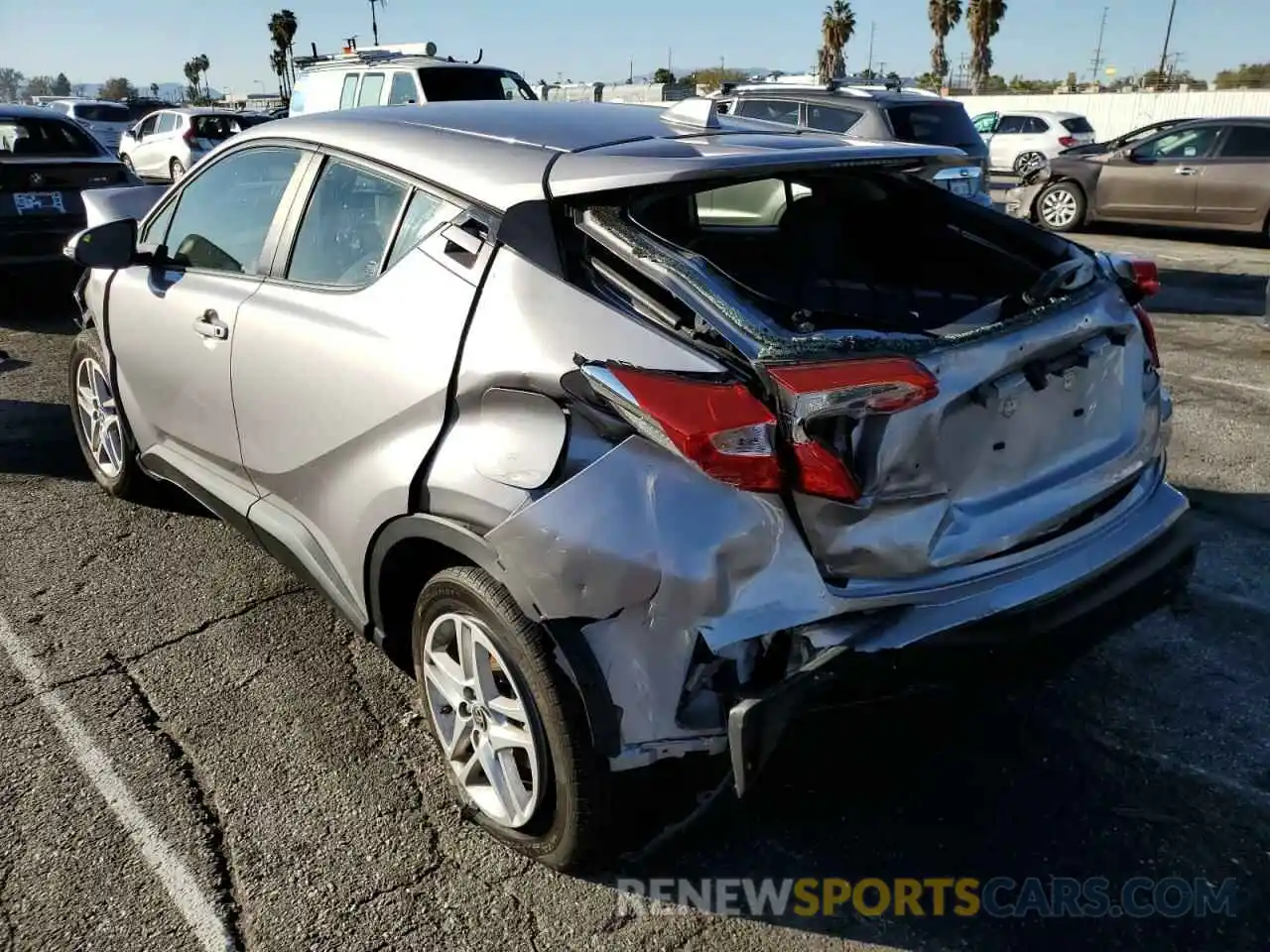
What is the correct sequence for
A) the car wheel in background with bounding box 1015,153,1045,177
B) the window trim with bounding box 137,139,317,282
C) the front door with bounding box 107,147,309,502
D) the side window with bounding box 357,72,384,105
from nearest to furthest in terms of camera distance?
the window trim with bounding box 137,139,317,282, the front door with bounding box 107,147,309,502, the side window with bounding box 357,72,384,105, the car wheel in background with bounding box 1015,153,1045,177

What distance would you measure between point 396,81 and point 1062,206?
9380mm

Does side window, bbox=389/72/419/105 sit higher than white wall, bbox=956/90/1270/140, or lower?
Answer: higher

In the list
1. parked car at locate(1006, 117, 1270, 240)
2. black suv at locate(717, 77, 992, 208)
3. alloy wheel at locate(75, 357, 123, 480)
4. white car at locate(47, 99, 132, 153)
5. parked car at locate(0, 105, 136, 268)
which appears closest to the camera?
alloy wheel at locate(75, 357, 123, 480)

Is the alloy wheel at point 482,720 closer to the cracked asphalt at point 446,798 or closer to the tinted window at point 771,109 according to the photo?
the cracked asphalt at point 446,798

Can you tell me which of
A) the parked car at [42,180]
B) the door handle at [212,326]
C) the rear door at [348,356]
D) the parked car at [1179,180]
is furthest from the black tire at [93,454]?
the parked car at [1179,180]

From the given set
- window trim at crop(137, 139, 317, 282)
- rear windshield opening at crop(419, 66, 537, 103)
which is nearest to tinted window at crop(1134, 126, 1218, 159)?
rear windshield opening at crop(419, 66, 537, 103)

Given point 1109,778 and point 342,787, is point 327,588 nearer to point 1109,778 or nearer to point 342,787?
point 342,787

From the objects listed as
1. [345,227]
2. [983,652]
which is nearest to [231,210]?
[345,227]

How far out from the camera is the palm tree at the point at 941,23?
51.3 meters

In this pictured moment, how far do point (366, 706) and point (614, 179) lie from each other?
1.82 meters

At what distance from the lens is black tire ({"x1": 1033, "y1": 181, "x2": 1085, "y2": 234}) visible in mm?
14070

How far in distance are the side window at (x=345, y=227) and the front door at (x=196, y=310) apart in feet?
0.66

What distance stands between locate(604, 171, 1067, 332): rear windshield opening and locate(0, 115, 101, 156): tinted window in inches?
317

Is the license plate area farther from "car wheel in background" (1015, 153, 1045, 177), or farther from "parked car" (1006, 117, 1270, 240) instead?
"car wheel in background" (1015, 153, 1045, 177)
